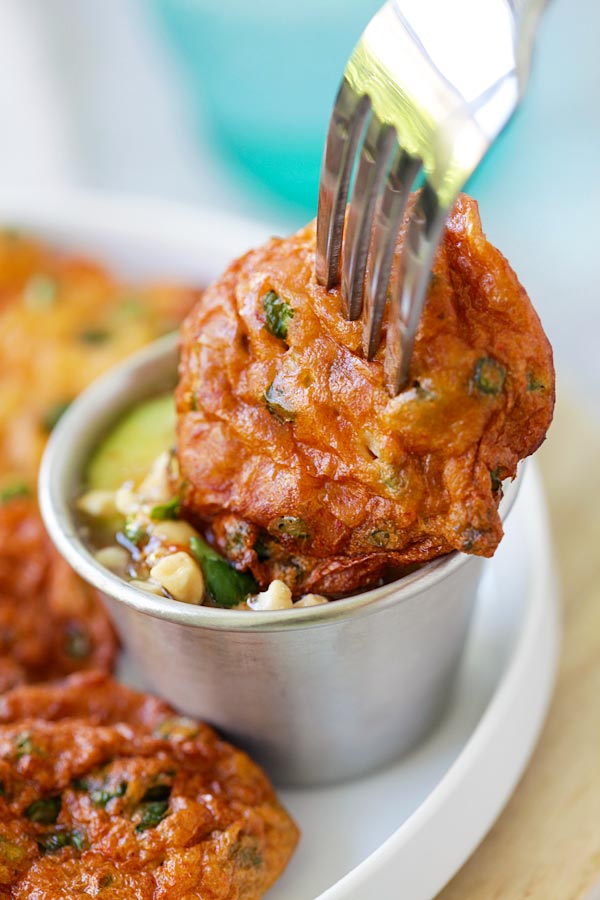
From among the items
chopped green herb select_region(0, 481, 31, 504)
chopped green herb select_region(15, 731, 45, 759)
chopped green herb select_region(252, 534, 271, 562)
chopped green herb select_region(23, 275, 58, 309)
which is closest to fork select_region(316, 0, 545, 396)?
chopped green herb select_region(252, 534, 271, 562)

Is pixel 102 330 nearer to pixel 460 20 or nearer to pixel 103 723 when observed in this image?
pixel 103 723

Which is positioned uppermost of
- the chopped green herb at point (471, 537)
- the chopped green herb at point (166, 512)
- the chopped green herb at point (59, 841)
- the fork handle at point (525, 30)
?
the fork handle at point (525, 30)

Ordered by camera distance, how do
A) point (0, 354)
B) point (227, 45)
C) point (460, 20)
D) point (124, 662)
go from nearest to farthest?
point (460, 20), point (124, 662), point (0, 354), point (227, 45)

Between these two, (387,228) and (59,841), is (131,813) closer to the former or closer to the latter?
(59,841)

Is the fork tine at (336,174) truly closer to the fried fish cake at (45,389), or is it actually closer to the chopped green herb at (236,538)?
the chopped green herb at (236,538)

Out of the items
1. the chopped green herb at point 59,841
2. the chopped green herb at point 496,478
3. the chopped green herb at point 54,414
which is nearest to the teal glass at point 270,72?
the chopped green herb at point 54,414

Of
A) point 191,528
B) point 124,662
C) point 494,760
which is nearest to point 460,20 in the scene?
point 191,528

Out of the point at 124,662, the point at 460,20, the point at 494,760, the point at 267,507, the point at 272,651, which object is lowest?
the point at 124,662
